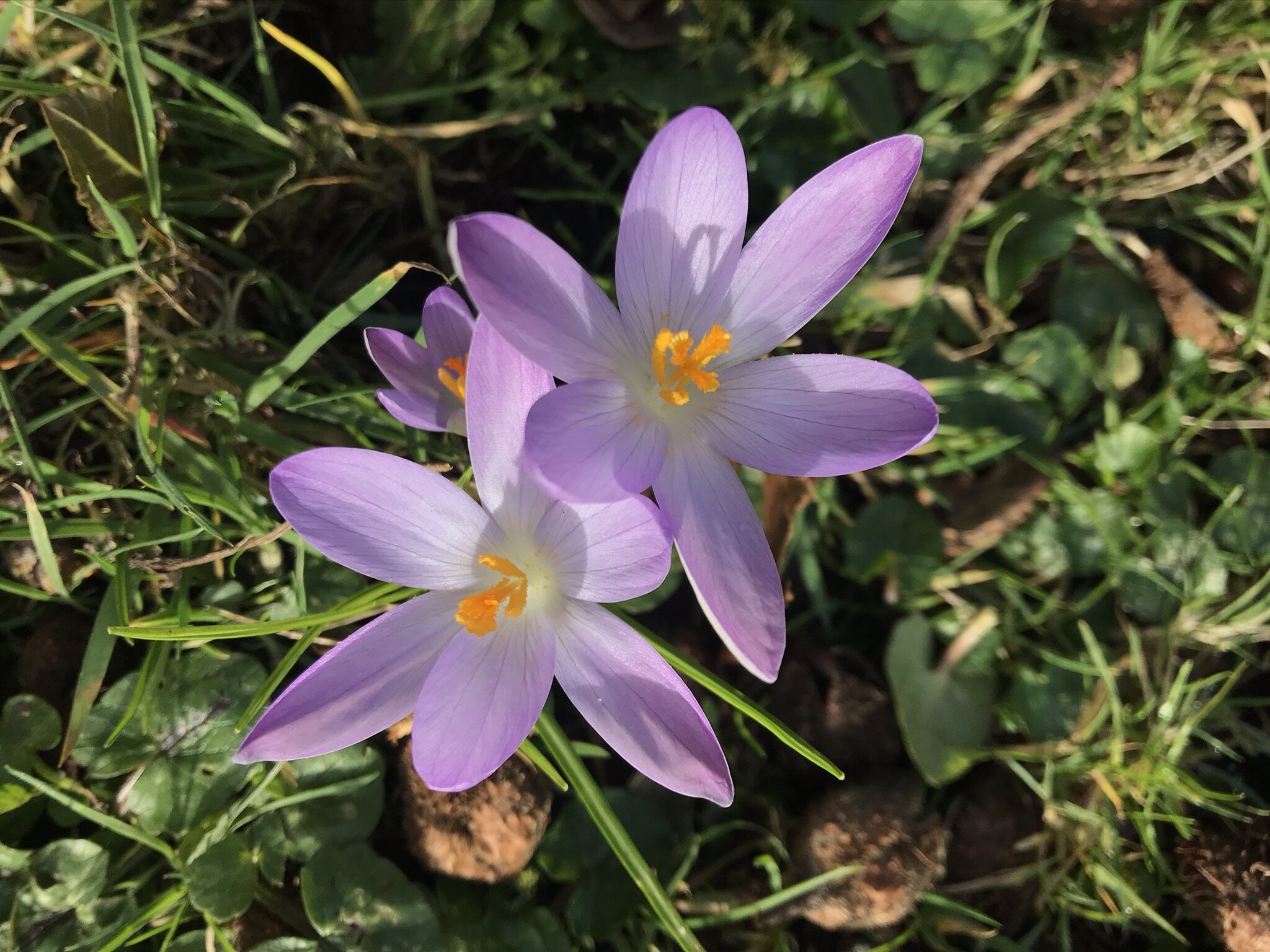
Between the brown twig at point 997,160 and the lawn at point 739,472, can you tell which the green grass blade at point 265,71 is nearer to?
the lawn at point 739,472

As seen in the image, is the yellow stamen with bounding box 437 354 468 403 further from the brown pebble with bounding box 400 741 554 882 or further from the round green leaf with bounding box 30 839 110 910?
the round green leaf with bounding box 30 839 110 910

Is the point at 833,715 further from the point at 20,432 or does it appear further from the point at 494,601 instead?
the point at 20,432

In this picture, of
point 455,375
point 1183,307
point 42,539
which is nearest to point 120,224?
point 42,539

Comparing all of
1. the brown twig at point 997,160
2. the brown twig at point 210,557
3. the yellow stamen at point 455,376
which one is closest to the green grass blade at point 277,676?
the brown twig at point 210,557

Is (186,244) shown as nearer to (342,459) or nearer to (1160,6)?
(342,459)

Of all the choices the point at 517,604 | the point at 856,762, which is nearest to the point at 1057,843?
the point at 856,762
